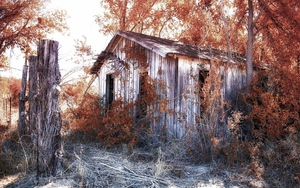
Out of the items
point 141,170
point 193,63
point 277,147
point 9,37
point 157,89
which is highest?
point 9,37

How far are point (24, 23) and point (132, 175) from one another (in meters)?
13.5

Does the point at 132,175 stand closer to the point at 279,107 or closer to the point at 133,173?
the point at 133,173

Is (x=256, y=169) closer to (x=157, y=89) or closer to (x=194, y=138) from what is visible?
(x=194, y=138)

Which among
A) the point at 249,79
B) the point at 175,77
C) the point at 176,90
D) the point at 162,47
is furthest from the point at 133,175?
the point at 249,79

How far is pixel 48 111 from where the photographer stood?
4.53 m

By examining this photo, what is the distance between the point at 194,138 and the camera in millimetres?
6188

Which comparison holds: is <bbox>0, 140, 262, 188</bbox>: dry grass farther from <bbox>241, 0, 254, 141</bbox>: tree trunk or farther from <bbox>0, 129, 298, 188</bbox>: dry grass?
<bbox>241, 0, 254, 141</bbox>: tree trunk

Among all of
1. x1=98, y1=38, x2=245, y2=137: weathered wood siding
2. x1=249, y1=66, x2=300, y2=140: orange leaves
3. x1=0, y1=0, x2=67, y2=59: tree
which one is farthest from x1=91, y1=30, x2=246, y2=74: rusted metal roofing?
x1=0, y1=0, x2=67, y2=59: tree

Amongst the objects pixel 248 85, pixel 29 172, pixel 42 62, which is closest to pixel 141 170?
pixel 29 172

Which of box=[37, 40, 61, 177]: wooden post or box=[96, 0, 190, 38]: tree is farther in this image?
box=[96, 0, 190, 38]: tree

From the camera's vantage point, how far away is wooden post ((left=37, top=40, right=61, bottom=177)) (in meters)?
4.51

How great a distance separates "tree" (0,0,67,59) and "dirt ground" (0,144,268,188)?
34.1ft

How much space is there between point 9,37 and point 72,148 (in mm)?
10543

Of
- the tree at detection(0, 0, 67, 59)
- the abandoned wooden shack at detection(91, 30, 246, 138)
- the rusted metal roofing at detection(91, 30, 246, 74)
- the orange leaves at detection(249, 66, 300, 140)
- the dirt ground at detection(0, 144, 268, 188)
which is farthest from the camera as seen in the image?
the tree at detection(0, 0, 67, 59)
